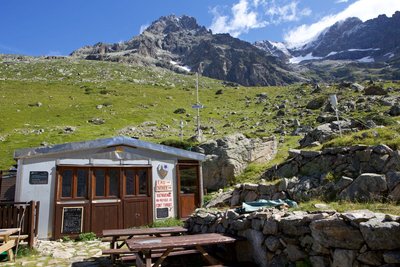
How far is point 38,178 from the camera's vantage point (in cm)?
1345

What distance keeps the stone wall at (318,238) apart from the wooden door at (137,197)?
25.0 feet

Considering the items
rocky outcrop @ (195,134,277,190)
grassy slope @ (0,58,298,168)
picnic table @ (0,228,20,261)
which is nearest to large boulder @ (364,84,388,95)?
grassy slope @ (0,58,298,168)

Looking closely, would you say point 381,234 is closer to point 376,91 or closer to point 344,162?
point 344,162

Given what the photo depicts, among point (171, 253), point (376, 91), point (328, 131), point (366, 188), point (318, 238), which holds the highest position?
point (376, 91)

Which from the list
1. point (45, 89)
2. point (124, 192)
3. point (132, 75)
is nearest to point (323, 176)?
point (124, 192)

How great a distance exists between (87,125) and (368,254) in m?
48.8

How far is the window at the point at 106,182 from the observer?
14.6 m

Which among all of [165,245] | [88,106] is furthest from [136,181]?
[88,106]

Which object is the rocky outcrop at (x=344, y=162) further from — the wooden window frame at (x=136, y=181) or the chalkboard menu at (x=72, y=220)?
the chalkboard menu at (x=72, y=220)

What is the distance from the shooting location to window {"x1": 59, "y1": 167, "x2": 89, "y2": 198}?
548 inches

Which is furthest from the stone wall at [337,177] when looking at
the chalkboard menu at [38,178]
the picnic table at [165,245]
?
the chalkboard menu at [38,178]

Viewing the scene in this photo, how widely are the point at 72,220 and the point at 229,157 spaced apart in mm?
11677

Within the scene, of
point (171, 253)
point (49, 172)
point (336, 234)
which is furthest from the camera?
point (49, 172)

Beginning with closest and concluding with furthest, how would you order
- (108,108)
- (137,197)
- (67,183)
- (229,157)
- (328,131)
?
(67,183)
(137,197)
(328,131)
(229,157)
(108,108)
